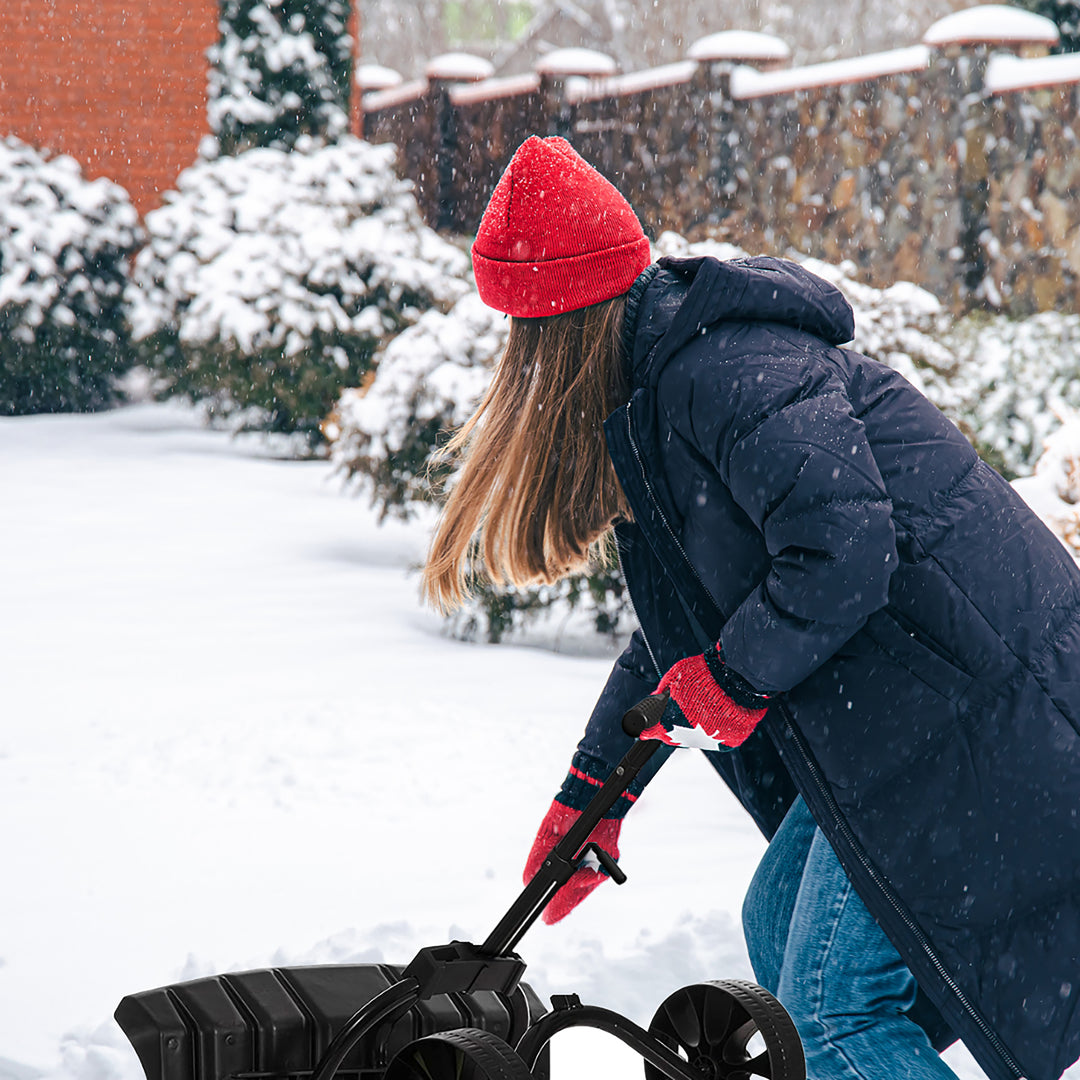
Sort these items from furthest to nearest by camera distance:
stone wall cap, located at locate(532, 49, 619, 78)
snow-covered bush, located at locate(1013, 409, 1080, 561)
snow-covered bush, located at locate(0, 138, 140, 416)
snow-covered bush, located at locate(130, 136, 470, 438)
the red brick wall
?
stone wall cap, located at locate(532, 49, 619, 78) → the red brick wall → snow-covered bush, located at locate(0, 138, 140, 416) → snow-covered bush, located at locate(130, 136, 470, 438) → snow-covered bush, located at locate(1013, 409, 1080, 561)

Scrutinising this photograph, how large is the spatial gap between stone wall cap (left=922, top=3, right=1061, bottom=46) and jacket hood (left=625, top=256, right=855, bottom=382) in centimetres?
929

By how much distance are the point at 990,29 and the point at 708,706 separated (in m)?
9.79

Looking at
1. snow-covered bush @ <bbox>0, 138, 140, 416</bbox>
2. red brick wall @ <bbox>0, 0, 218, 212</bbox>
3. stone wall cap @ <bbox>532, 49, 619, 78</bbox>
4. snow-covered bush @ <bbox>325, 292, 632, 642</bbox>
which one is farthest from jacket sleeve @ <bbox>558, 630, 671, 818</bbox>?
stone wall cap @ <bbox>532, 49, 619, 78</bbox>

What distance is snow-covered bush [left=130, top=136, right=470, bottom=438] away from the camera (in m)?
8.88

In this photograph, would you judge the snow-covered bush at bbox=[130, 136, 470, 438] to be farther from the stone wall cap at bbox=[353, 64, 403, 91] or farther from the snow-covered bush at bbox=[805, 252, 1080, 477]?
the stone wall cap at bbox=[353, 64, 403, 91]

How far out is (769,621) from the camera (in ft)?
5.19

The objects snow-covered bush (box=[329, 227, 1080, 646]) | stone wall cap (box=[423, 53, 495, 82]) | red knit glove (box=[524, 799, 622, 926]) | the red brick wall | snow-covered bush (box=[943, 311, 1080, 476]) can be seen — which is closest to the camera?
red knit glove (box=[524, 799, 622, 926])

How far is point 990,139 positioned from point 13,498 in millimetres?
7192

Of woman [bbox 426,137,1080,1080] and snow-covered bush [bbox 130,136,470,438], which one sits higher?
woman [bbox 426,137,1080,1080]

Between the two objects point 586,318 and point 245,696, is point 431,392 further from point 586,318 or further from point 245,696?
point 586,318

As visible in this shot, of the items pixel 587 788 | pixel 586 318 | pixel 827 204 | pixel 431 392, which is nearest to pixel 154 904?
pixel 587 788

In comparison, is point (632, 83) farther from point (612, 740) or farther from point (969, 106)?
point (612, 740)

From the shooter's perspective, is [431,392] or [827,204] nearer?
[431,392]

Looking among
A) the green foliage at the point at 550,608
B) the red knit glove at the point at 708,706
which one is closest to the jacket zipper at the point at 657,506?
the red knit glove at the point at 708,706
